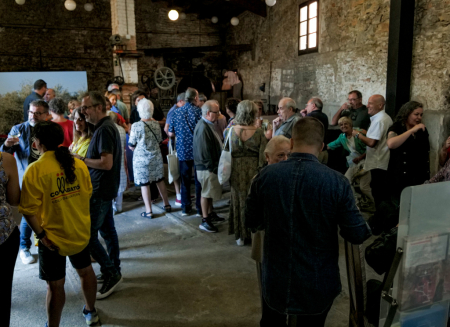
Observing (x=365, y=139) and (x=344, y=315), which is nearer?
(x=344, y=315)

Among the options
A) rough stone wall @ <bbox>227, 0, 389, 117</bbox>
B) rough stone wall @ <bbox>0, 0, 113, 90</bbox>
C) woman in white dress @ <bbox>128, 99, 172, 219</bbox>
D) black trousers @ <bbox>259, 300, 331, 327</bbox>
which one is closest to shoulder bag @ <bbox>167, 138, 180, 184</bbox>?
woman in white dress @ <bbox>128, 99, 172, 219</bbox>

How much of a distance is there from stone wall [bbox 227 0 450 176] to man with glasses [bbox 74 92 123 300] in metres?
4.30

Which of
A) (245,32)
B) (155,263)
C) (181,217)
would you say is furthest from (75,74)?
(155,263)

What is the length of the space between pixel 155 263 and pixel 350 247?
7.78 feet

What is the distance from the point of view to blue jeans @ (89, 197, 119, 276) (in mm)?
2993

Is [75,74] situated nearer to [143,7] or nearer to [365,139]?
[143,7]

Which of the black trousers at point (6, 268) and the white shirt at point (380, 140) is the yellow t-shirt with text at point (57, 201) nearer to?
the black trousers at point (6, 268)

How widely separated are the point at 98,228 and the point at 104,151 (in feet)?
→ 2.11

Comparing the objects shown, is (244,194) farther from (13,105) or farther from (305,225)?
(13,105)

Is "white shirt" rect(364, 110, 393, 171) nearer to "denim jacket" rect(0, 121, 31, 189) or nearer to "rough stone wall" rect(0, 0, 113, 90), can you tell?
"denim jacket" rect(0, 121, 31, 189)

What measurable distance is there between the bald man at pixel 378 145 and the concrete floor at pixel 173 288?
112 cm

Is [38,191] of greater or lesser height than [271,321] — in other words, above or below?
above

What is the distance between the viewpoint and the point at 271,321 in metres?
2.07

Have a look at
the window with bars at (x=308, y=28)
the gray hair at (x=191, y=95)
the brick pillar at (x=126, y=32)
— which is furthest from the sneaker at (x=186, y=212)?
the window with bars at (x=308, y=28)
